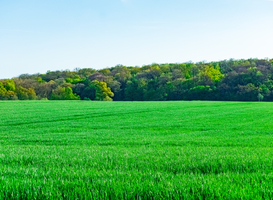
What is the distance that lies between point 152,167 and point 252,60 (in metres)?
136

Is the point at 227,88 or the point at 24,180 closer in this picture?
the point at 24,180

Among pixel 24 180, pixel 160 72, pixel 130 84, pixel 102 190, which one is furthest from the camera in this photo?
pixel 160 72

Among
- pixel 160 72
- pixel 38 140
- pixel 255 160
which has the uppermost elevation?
pixel 160 72

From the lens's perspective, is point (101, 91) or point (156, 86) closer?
point (101, 91)

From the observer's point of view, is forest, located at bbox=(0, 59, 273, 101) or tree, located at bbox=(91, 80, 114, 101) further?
tree, located at bbox=(91, 80, 114, 101)

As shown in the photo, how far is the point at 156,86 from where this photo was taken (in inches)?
4464

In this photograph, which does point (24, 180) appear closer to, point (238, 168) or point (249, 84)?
point (238, 168)

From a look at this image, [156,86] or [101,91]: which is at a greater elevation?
[156,86]

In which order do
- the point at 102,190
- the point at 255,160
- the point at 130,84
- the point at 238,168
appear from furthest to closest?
the point at 130,84 → the point at 255,160 → the point at 238,168 → the point at 102,190

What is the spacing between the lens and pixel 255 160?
21.9 ft

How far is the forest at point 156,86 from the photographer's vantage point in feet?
326

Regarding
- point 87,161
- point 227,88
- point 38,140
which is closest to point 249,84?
point 227,88

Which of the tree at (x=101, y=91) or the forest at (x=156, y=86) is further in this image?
the tree at (x=101, y=91)

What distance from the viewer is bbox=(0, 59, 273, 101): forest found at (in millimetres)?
99213
